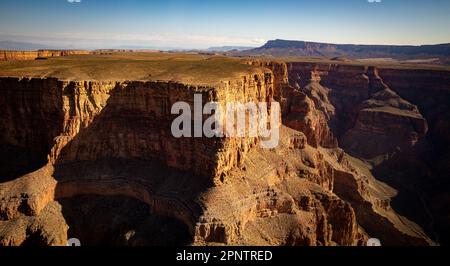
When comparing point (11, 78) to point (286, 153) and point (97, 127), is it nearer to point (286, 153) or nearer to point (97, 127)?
point (97, 127)

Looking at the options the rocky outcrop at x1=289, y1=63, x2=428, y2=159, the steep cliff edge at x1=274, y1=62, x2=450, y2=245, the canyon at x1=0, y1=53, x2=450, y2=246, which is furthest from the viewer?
the rocky outcrop at x1=289, y1=63, x2=428, y2=159

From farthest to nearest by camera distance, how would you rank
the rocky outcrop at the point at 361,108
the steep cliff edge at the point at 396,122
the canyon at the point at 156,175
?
the rocky outcrop at the point at 361,108 → the steep cliff edge at the point at 396,122 → the canyon at the point at 156,175

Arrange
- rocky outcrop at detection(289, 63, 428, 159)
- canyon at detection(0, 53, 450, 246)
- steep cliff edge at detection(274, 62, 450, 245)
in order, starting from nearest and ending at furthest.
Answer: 1. canyon at detection(0, 53, 450, 246)
2. steep cliff edge at detection(274, 62, 450, 245)
3. rocky outcrop at detection(289, 63, 428, 159)

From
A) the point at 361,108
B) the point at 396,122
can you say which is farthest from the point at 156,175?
the point at 361,108

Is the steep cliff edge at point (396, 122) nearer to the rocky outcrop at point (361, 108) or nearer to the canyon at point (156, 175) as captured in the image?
the rocky outcrop at point (361, 108)

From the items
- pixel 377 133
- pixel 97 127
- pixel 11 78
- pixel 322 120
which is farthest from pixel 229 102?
pixel 377 133

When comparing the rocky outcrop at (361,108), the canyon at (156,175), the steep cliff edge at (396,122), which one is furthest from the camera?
the rocky outcrop at (361,108)

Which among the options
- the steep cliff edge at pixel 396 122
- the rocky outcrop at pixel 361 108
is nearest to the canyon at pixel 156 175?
the steep cliff edge at pixel 396 122

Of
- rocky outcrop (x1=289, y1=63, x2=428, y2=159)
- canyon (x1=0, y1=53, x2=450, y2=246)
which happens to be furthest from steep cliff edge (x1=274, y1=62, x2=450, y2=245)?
canyon (x1=0, y1=53, x2=450, y2=246)

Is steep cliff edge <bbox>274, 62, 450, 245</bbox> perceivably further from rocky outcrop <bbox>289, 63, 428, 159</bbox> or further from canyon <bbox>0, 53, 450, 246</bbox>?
canyon <bbox>0, 53, 450, 246</bbox>

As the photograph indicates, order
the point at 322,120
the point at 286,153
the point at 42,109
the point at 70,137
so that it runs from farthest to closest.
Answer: the point at 322,120, the point at 286,153, the point at 42,109, the point at 70,137

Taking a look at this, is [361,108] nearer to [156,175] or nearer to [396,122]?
[396,122]
